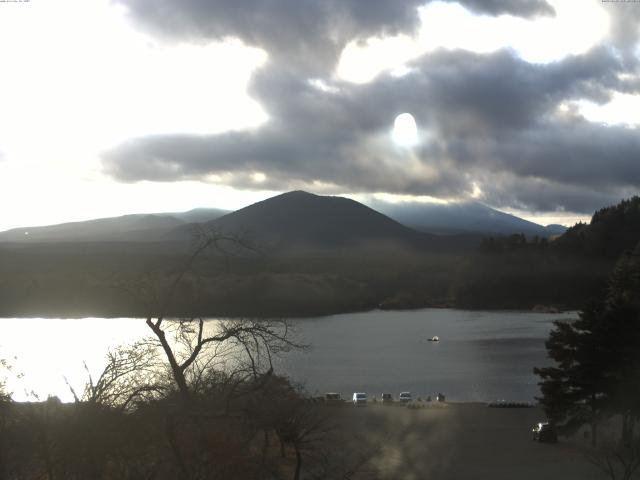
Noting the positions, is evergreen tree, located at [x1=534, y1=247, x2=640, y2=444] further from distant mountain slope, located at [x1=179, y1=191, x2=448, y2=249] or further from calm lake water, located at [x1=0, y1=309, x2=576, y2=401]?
distant mountain slope, located at [x1=179, y1=191, x2=448, y2=249]

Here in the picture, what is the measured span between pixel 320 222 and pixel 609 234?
7359 centimetres

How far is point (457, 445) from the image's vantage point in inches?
688

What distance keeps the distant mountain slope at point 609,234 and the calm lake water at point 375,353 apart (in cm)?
2986

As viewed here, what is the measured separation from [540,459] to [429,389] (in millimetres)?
16439

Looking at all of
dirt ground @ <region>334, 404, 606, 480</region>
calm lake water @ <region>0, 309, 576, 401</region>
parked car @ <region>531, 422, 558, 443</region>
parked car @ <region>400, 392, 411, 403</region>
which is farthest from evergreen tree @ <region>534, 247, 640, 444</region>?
calm lake water @ <region>0, 309, 576, 401</region>

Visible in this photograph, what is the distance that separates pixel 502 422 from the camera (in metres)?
20.9

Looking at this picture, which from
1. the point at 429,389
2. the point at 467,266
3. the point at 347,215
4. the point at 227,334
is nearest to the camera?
the point at 227,334

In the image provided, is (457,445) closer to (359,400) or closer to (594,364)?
(594,364)

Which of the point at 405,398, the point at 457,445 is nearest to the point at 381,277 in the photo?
the point at 405,398

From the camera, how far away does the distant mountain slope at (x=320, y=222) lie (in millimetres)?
144625

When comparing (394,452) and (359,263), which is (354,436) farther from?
(359,263)

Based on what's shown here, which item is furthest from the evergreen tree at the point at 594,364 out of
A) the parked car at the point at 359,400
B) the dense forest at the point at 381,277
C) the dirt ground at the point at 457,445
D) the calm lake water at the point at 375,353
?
the dense forest at the point at 381,277

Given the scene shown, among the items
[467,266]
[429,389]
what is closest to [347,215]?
[467,266]

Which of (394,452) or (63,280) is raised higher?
(63,280)
